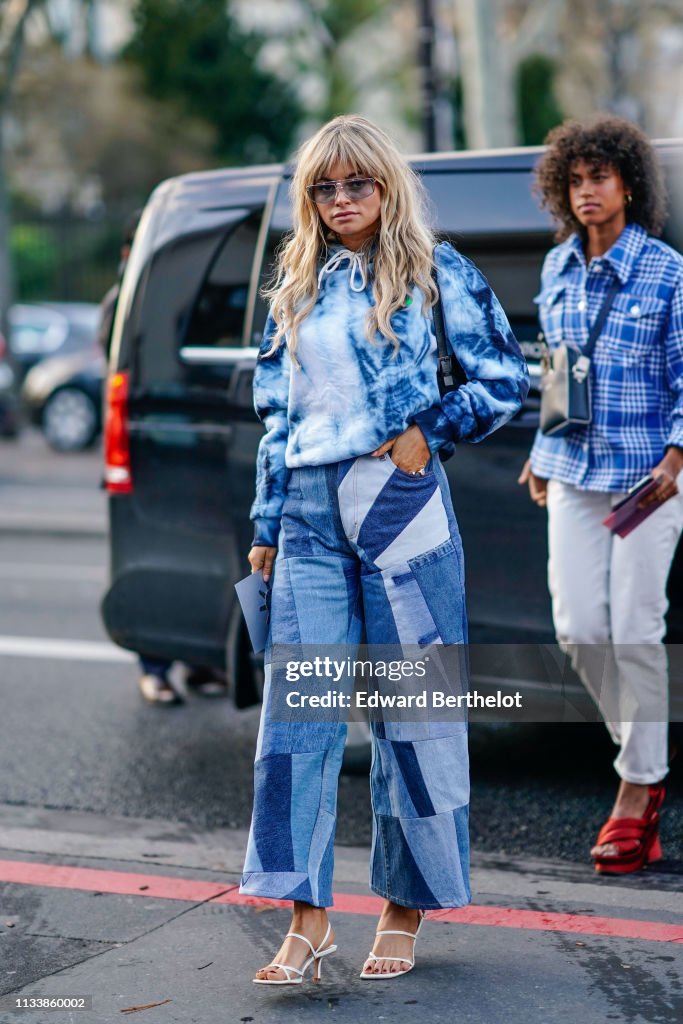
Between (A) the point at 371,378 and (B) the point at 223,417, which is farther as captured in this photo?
(B) the point at 223,417

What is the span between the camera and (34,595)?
28.4ft

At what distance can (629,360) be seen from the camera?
3.99m

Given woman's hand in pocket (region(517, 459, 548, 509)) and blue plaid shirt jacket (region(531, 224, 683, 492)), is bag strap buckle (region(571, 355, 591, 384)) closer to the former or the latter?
blue plaid shirt jacket (region(531, 224, 683, 492))

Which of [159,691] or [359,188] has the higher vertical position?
[359,188]

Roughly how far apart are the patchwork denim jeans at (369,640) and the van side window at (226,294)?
5.71 ft

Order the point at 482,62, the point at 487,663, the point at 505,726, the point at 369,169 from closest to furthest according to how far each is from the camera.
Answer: the point at 369,169
the point at 487,663
the point at 505,726
the point at 482,62

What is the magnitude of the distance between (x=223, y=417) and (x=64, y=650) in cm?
268

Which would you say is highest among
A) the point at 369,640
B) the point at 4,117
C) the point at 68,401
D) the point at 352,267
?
the point at 4,117

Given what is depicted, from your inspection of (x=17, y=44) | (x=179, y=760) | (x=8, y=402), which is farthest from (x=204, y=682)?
(x=17, y=44)

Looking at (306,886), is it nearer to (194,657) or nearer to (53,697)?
(194,657)

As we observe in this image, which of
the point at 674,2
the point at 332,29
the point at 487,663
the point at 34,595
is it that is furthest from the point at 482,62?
the point at 332,29

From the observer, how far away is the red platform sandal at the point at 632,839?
4.03 meters

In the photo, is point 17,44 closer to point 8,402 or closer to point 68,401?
point 8,402

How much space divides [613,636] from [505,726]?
67.8 inches
